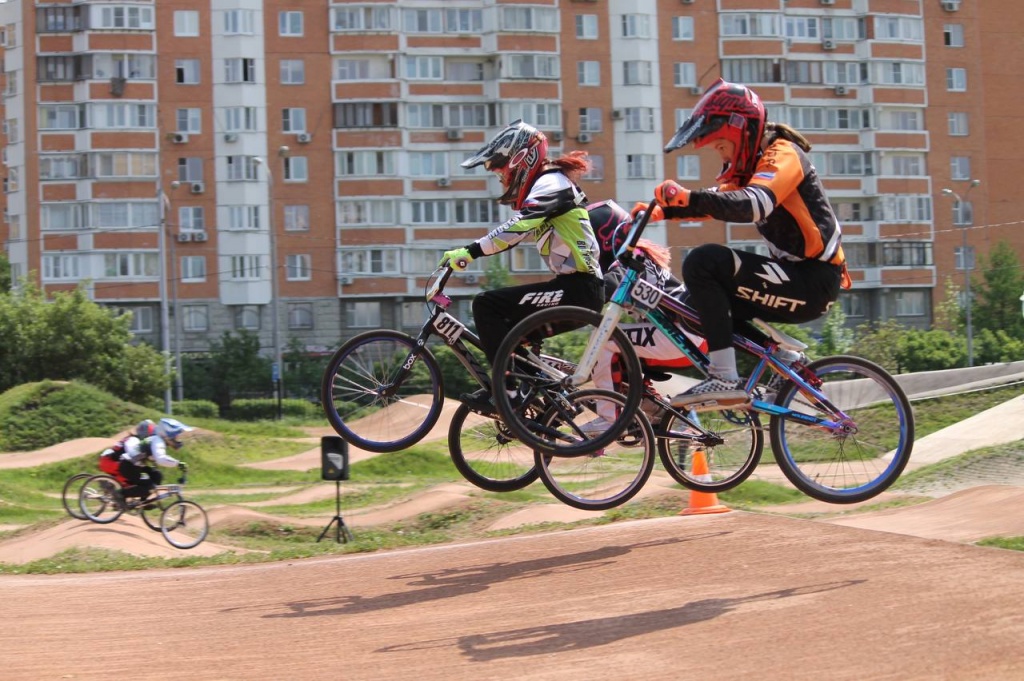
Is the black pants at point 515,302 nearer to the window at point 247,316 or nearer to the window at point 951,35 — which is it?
the window at point 247,316

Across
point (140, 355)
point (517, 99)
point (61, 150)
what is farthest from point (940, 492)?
point (61, 150)

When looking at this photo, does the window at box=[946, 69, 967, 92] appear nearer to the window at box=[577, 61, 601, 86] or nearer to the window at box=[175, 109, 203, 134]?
the window at box=[577, 61, 601, 86]

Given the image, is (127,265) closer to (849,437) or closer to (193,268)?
(193,268)

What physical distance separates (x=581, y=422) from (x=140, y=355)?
54740 millimetres

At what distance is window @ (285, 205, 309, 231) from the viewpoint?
77.7 m

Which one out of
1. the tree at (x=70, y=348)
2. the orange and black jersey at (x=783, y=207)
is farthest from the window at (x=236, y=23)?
the orange and black jersey at (x=783, y=207)

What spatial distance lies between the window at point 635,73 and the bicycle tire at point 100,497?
5927 cm

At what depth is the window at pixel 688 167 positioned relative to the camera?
79938 mm

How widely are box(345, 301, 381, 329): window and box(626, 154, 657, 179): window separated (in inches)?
768

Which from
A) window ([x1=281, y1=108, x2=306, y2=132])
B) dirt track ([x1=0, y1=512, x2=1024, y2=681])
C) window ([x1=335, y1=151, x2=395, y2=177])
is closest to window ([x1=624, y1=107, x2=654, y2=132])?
window ([x1=335, y1=151, x2=395, y2=177])

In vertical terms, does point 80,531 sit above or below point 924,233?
below

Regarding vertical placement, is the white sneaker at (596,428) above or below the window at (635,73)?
below

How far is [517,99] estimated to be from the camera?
78.2m

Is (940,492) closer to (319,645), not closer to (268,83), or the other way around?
(319,645)
